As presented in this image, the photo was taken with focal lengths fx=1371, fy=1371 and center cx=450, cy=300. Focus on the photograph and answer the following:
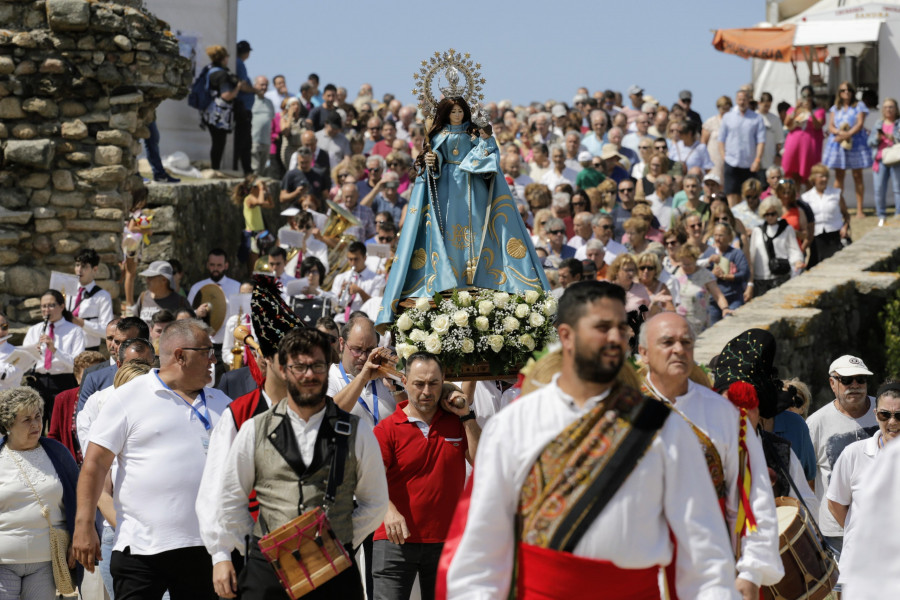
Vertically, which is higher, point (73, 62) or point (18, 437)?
point (73, 62)

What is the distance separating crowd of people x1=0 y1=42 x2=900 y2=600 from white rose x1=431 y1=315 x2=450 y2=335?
1.42 feet

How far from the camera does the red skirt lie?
3.92 m

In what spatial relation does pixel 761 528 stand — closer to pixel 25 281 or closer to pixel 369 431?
pixel 369 431

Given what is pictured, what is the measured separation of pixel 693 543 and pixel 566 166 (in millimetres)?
13547

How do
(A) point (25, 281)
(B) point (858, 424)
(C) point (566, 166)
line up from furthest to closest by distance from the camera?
(C) point (566, 166)
(A) point (25, 281)
(B) point (858, 424)

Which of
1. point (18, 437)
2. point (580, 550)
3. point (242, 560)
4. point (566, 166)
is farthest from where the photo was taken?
point (566, 166)

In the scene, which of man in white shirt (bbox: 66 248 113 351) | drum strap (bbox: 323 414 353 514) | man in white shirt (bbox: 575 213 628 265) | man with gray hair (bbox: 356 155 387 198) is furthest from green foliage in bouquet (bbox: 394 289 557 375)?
man with gray hair (bbox: 356 155 387 198)

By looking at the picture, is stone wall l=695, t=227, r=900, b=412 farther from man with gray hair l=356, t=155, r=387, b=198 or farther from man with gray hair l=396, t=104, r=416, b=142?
man with gray hair l=396, t=104, r=416, b=142

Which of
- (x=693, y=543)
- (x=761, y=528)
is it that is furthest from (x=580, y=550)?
(x=761, y=528)

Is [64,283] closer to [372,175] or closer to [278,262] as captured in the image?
[278,262]

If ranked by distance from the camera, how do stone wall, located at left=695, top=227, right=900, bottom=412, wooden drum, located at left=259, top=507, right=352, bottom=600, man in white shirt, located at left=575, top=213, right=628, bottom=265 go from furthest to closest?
man in white shirt, located at left=575, top=213, right=628, bottom=265 < stone wall, located at left=695, top=227, right=900, bottom=412 < wooden drum, located at left=259, top=507, right=352, bottom=600

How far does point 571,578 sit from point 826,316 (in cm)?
932

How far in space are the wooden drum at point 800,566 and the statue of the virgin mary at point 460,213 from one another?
3336 millimetres

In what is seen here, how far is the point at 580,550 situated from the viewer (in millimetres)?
3908
